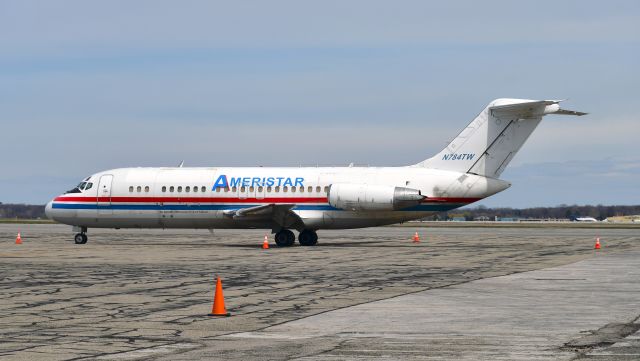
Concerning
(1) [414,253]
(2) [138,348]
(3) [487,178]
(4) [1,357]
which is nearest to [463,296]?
(2) [138,348]

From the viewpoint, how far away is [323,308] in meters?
17.3

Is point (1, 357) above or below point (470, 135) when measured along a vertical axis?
below

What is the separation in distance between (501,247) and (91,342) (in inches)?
1128

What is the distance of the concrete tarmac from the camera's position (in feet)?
41.1

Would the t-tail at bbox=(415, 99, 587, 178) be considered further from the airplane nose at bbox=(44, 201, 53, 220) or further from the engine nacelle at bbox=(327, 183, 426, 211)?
the airplane nose at bbox=(44, 201, 53, 220)

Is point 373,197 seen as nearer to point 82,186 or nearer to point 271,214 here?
point 271,214

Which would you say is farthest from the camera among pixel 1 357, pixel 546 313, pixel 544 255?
pixel 544 255

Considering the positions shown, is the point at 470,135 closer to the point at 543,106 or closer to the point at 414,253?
the point at 543,106

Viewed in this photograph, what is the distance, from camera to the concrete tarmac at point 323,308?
1254cm

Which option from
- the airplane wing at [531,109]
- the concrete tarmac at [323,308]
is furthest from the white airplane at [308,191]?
the concrete tarmac at [323,308]

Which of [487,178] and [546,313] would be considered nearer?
[546,313]

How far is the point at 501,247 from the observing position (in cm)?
3988

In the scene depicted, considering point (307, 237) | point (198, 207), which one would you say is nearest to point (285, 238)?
point (307, 237)

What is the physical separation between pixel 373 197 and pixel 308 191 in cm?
315
